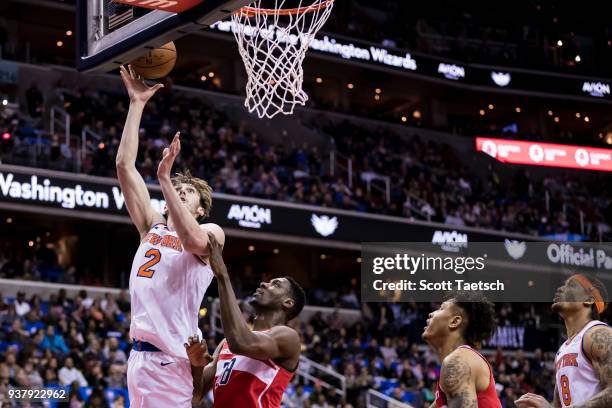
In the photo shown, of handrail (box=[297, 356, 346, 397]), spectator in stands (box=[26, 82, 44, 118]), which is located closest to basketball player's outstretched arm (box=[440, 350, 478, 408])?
handrail (box=[297, 356, 346, 397])

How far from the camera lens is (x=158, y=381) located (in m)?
4.91

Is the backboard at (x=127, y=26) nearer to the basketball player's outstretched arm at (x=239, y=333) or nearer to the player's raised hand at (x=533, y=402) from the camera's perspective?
the basketball player's outstretched arm at (x=239, y=333)

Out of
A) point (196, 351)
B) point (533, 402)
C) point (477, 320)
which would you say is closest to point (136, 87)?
point (196, 351)

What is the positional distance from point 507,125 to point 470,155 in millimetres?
4200

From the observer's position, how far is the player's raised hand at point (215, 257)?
459cm

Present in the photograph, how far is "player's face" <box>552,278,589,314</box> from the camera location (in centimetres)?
555

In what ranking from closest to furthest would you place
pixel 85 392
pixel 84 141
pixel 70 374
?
pixel 85 392 < pixel 70 374 < pixel 84 141

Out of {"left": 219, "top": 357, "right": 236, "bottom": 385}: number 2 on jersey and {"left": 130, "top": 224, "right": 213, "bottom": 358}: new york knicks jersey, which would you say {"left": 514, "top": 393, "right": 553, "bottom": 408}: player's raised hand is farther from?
{"left": 130, "top": 224, "right": 213, "bottom": 358}: new york knicks jersey

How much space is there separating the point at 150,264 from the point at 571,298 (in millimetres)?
2242

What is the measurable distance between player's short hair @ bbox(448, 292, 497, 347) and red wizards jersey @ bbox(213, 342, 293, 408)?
0.90 m

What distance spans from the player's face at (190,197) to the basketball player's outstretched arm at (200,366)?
2.39ft

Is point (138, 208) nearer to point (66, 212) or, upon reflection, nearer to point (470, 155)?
point (66, 212)

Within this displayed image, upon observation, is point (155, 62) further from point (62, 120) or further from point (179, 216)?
point (62, 120)

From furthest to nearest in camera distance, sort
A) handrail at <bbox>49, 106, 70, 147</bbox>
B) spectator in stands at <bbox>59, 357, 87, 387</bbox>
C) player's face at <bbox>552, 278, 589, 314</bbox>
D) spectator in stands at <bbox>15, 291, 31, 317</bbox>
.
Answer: handrail at <bbox>49, 106, 70, 147</bbox>
spectator in stands at <bbox>15, 291, 31, 317</bbox>
spectator in stands at <bbox>59, 357, 87, 387</bbox>
player's face at <bbox>552, 278, 589, 314</bbox>
